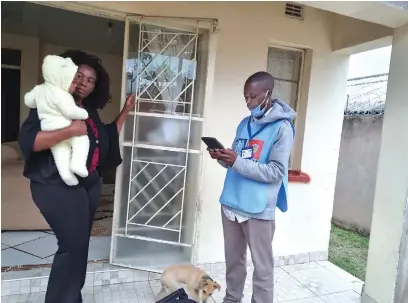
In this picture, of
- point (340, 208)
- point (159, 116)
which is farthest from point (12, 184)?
point (340, 208)

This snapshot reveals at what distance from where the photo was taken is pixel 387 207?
2.16 metres

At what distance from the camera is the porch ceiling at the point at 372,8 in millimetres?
1797

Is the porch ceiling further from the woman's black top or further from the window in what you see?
the woman's black top

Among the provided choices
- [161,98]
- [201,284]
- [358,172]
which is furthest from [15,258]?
[358,172]

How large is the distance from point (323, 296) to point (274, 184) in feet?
4.25

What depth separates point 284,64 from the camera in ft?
10.1

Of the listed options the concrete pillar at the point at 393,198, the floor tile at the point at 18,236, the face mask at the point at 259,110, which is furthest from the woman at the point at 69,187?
the concrete pillar at the point at 393,198

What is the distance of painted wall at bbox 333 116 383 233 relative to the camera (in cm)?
520

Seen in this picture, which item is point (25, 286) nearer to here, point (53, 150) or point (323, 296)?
point (53, 150)

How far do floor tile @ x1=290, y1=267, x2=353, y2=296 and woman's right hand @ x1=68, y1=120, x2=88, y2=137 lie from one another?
6.96 ft

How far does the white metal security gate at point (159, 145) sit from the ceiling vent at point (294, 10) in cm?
93

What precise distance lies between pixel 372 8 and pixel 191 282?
6.22 ft

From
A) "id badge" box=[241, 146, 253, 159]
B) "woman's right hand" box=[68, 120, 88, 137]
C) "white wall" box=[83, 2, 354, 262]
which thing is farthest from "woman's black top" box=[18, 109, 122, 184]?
"white wall" box=[83, 2, 354, 262]

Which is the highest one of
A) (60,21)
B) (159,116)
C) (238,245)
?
(60,21)
